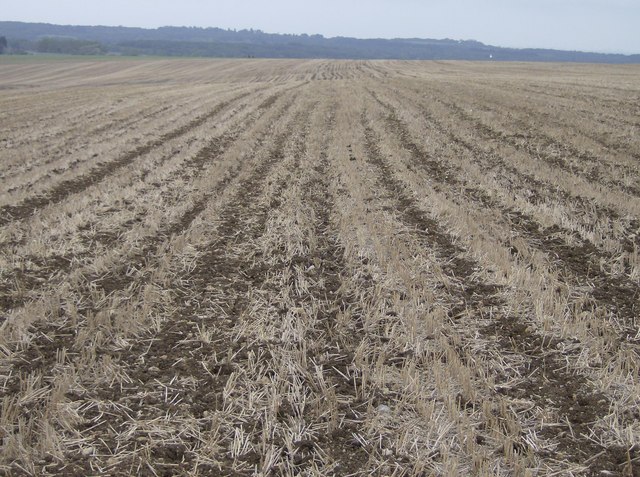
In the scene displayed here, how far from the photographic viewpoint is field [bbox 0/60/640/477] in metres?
3.27

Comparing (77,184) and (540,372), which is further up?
(540,372)

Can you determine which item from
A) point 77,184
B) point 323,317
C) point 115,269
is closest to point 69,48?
point 77,184

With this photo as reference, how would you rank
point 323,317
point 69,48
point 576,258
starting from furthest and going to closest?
point 69,48
point 576,258
point 323,317

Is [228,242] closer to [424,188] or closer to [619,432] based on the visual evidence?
[424,188]

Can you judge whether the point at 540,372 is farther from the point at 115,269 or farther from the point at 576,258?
the point at 115,269

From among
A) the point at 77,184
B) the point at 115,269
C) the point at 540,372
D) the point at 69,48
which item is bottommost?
the point at 77,184

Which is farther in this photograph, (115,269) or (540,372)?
(115,269)

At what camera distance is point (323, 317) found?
4.92m

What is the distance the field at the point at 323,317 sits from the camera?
10.7 feet

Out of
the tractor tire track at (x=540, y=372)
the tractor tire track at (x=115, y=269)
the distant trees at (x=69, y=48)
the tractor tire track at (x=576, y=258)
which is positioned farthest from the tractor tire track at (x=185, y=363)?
the distant trees at (x=69, y=48)

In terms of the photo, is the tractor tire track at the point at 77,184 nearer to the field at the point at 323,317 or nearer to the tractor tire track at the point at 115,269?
the field at the point at 323,317

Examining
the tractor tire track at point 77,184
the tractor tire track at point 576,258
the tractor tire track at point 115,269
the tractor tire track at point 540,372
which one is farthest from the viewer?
the tractor tire track at point 77,184

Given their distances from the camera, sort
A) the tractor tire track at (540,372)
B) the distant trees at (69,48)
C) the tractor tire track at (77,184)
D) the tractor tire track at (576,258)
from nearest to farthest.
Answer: the tractor tire track at (540,372), the tractor tire track at (576,258), the tractor tire track at (77,184), the distant trees at (69,48)

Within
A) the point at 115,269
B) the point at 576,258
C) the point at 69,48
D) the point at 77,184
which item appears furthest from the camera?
the point at 69,48
